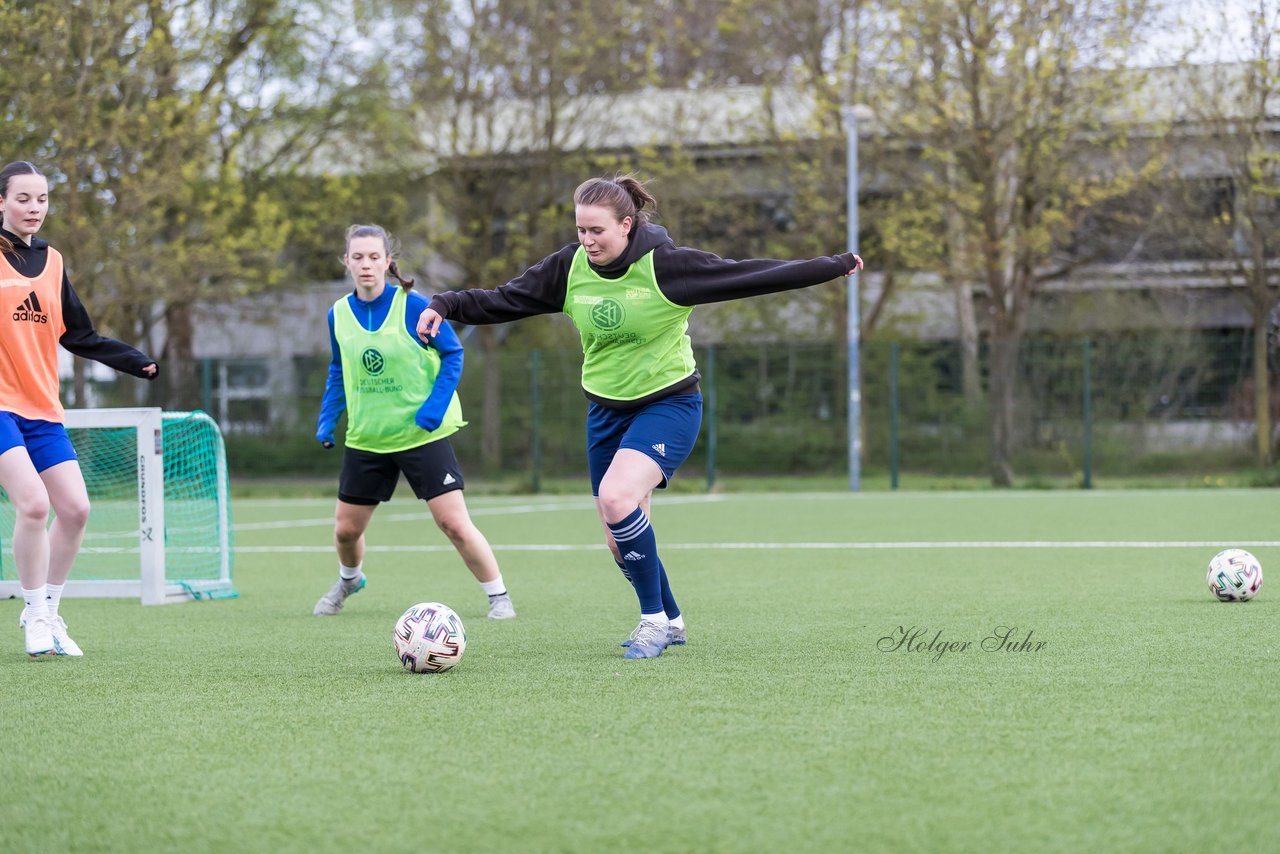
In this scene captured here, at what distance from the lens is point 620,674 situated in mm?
5258

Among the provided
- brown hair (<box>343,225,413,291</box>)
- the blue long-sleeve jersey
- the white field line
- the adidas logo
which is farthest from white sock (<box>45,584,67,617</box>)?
the white field line

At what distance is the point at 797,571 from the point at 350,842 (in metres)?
6.51

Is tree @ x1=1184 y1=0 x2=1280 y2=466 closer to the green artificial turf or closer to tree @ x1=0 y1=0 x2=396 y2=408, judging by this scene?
tree @ x1=0 y1=0 x2=396 y2=408

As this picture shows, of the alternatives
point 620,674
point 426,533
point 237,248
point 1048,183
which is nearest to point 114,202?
point 237,248

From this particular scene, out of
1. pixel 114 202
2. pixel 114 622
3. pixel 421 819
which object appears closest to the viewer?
pixel 421 819

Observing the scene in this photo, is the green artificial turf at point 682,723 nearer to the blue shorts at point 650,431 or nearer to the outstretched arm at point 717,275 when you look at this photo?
the blue shorts at point 650,431

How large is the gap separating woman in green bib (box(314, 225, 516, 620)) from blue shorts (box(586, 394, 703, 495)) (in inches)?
46.6

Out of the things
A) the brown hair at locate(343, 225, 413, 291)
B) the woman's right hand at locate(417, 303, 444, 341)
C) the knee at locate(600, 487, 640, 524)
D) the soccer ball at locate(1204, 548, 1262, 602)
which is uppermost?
the brown hair at locate(343, 225, 413, 291)

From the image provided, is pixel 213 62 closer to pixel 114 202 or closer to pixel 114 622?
pixel 114 202

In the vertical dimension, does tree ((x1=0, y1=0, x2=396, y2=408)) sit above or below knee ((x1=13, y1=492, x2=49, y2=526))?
above

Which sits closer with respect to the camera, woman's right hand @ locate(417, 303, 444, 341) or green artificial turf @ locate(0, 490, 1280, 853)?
green artificial turf @ locate(0, 490, 1280, 853)

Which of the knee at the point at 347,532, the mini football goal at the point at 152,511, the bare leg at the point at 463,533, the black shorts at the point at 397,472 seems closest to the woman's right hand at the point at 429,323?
the black shorts at the point at 397,472

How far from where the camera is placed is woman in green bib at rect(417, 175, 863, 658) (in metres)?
5.68

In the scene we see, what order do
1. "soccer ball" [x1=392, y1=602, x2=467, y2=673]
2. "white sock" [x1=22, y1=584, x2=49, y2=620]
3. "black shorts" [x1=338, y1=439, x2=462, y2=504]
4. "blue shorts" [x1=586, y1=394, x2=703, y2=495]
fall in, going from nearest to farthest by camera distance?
1. "soccer ball" [x1=392, y1=602, x2=467, y2=673]
2. "blue shorts" [x1=586, y1=394, x2=703, y2=495]
3. "white sock" [x1=22, y1=584, x2=49, y2=620]
4. "black shorts" [x1=338, y1=439, x2=462, y2=504]
